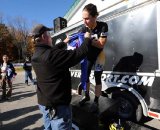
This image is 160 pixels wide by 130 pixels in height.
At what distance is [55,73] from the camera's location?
10.5 ft

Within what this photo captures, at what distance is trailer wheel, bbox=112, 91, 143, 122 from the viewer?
5363 millimetres

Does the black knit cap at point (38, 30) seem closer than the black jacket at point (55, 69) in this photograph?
No

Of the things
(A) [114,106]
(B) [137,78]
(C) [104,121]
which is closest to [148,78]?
(B) [137,78]

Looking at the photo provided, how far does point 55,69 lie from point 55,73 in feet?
0.16

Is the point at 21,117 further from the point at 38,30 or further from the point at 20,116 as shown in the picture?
the point at 38,30

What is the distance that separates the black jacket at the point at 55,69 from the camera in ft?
10.2

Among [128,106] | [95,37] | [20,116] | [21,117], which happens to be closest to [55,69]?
[95,37]

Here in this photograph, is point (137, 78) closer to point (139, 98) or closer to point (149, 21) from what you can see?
point (139, 98)

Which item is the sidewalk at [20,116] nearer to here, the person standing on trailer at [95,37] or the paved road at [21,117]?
the paved road at [21,117]

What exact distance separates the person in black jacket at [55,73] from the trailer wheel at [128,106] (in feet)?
7.36

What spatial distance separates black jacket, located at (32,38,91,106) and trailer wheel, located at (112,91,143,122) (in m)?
2.31

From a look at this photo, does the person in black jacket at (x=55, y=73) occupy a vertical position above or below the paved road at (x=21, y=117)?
above

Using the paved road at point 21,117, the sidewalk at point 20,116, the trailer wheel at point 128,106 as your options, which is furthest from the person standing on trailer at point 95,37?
the sidewalk at point 20,116

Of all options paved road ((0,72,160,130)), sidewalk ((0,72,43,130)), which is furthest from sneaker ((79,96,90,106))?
sidewalk ((0,72,43,130))
